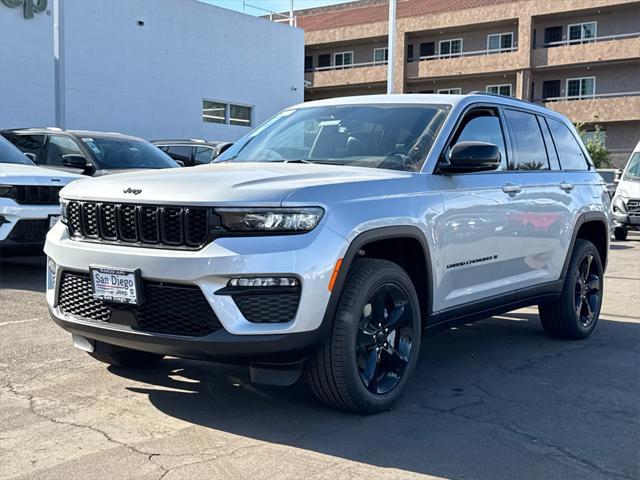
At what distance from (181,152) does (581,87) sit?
1356 inches

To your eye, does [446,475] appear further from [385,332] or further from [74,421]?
[74,421]

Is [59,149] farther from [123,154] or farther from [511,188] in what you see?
[511,188]

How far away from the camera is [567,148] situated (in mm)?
6832

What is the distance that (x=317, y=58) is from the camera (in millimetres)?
52719

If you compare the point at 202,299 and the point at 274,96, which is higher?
the point at 274,96

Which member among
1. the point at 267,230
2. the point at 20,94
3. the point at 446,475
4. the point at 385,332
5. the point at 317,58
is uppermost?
the point at 317,58

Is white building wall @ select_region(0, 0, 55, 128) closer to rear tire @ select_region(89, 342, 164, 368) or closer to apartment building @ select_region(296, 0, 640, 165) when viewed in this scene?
rear tire @ select_region(89, 342, 164, 368)

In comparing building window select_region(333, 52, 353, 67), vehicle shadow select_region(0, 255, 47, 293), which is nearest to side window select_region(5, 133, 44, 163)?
vehicle shadow select_region(0, 255, 47, 293)

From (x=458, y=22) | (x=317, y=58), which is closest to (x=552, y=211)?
(x=458, y=22)

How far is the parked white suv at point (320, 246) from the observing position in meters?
3.77

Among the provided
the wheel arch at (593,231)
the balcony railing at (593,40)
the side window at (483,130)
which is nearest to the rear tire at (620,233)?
the wheel arch at (593,231)

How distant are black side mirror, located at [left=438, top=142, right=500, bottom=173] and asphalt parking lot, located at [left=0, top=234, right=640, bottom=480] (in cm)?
142

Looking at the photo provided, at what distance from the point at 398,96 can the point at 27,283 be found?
5.02m

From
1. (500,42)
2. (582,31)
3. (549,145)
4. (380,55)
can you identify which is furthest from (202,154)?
(380,55)
